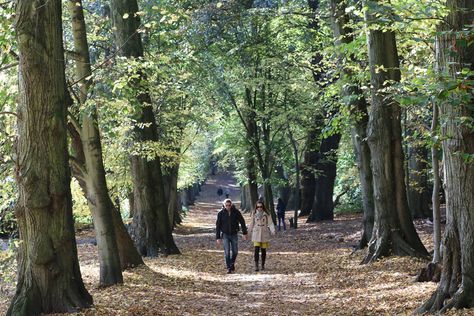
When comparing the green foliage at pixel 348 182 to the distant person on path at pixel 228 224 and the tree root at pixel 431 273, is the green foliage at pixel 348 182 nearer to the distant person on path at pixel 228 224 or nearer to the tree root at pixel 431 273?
the distant person on path at pixel 228 224

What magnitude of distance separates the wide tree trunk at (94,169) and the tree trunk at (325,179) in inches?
780

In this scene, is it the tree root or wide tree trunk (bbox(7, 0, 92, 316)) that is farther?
the tree root

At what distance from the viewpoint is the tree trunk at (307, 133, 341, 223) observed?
31734mm

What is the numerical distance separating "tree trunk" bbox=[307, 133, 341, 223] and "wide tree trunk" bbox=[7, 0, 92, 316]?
75.4ft

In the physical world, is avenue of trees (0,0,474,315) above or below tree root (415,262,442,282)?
above

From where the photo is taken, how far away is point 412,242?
47.3 ft

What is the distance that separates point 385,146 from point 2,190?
8101mm

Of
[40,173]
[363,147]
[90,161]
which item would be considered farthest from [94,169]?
[363,147]

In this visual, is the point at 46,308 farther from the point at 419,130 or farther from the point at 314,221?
the point at 314,221

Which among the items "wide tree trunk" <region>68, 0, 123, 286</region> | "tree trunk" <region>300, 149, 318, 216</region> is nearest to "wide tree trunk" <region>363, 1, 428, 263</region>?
"wide tree trunk" <region>68, 0, 123, 286</region>

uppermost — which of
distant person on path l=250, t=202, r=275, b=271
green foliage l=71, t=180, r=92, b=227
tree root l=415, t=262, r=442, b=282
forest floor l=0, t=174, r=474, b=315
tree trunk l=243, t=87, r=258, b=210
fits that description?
tree trunk l=243, t=87, r=258, b=210

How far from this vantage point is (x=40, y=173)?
8828mm

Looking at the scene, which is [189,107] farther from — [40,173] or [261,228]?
[40,173]

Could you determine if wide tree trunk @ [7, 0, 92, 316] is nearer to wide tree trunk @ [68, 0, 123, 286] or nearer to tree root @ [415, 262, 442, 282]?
wide tree trunk @ [68, 0, 123, 286]
